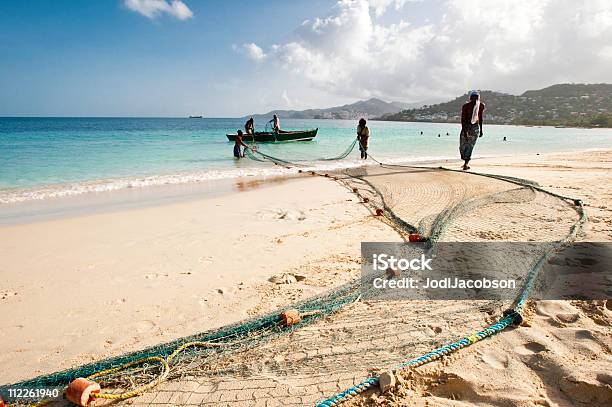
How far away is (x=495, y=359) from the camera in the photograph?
2.34 m

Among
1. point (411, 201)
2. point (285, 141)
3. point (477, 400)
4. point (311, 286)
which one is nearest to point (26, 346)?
point (311, 286)

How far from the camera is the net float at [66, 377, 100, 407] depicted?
208 cm

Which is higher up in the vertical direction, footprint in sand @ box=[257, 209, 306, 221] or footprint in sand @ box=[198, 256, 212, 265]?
footprint in sand @ box=[257, 209, 306, 221]

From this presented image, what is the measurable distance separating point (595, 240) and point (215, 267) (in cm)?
456

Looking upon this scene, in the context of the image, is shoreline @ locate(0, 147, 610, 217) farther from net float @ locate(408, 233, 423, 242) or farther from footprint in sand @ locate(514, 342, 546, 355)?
footprint in sand @ locate(514, 342, 546, 355)

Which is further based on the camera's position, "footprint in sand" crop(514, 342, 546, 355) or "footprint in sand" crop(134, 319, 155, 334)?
"footprint in sand" crop(134, 319, 155, 334)

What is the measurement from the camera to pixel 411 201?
685cm

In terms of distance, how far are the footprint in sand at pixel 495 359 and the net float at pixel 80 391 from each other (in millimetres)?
2405

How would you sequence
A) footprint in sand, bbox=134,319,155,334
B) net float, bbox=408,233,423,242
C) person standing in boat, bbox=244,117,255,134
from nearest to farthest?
footprint in sand, bbox=134,319,155,334 → net float, bbox=408,233,423,242 → person standing in boat, bbox=244,117,255,134

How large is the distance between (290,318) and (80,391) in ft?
4.58

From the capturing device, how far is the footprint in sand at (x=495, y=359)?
2279 mm

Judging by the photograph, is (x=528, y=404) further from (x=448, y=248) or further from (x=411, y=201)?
(x=411, y=201)

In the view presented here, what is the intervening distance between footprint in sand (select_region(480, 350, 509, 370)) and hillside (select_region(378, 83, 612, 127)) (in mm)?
70410

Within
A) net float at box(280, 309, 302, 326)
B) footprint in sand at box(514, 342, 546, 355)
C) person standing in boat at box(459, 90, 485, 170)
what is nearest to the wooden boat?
person standing in boat at box(459, 90, 485, 170)
